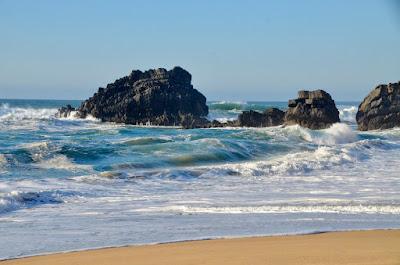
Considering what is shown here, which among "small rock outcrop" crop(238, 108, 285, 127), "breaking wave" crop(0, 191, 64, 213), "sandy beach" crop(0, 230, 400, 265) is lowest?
"breaking wave" crop(0, 191, 64, 213)

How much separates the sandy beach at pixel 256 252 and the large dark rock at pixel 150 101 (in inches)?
1561

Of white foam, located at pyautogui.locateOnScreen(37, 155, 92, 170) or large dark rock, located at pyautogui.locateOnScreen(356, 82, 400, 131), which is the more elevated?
large dark rock, located at pyautogui.locateOnScreen(356, 82, 400, 131)

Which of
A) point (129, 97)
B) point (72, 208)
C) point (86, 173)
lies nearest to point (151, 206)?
point (72, 208)

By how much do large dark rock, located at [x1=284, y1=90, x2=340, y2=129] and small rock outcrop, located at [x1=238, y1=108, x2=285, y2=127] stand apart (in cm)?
141

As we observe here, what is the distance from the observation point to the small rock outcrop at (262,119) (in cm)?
4100

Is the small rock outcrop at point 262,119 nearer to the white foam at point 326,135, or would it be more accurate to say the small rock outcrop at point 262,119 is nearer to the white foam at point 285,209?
the white foam at point 326,135

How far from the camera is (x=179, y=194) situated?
12.6 metres

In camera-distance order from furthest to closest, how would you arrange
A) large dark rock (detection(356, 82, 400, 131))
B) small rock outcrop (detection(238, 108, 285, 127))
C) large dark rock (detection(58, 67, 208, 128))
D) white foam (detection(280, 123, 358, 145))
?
large dark rock (detection(58, 67, 208, 128)), small rock outcrop (detection(238, 108, 285, 127)), large dark rock (detection(356, 82, 400, 131)), white foam (detection(280, 123, 358, 145))

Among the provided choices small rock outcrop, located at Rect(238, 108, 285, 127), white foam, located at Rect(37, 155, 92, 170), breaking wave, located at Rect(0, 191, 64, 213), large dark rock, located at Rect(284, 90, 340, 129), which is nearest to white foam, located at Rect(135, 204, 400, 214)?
breaking wave, located at Rect(0, 191, 64, 213)

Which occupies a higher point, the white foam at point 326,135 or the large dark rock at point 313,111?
the large dark rock at point 313,111

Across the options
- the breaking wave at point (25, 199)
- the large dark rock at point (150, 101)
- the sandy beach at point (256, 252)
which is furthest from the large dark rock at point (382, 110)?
the sandy beach at point (256, 252)

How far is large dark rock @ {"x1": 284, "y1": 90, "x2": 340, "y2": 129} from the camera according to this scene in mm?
38062

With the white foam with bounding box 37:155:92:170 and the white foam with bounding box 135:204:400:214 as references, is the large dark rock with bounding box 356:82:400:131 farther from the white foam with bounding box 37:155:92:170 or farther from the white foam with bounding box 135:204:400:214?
the white foam with bounding box 135:204:400:214

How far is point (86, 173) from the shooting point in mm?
16219
